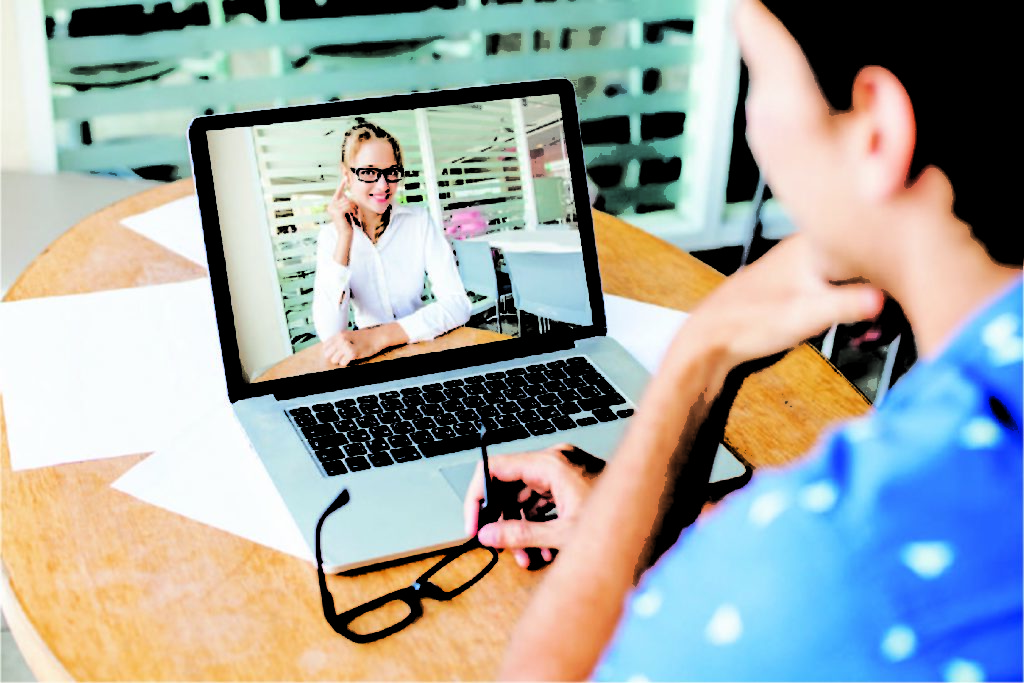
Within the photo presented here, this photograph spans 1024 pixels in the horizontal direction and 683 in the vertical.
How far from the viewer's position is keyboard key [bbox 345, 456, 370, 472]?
0.85 meters

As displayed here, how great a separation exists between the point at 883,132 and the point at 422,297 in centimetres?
61

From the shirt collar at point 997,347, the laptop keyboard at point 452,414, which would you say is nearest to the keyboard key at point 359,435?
the laptop keyboard at point 452,414

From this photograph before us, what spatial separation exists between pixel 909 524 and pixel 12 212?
1823mm

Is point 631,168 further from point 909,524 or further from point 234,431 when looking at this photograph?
point 909,524

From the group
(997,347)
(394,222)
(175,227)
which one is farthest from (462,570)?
(175,227)

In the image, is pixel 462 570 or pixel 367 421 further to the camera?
pixel 367 421

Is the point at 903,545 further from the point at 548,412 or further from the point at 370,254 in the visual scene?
→ the point at 370,254

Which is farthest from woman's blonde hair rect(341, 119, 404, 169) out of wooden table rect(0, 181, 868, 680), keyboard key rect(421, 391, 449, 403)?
wooden table rect(0, 181, 868, 680)

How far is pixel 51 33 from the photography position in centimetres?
214

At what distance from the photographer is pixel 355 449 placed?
880 millimetres

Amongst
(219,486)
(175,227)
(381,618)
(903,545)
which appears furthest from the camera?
(175,227)

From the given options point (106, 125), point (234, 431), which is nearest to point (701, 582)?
point (234, 431)

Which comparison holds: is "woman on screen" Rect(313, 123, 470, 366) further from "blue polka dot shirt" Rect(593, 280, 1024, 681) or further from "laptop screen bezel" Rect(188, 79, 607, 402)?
"blue polka dot shirt" Rect(593, 280, 1024, 681)

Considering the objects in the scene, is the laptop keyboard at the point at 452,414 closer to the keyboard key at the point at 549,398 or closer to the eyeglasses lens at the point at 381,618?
the keyboard key at the point at 549,398
